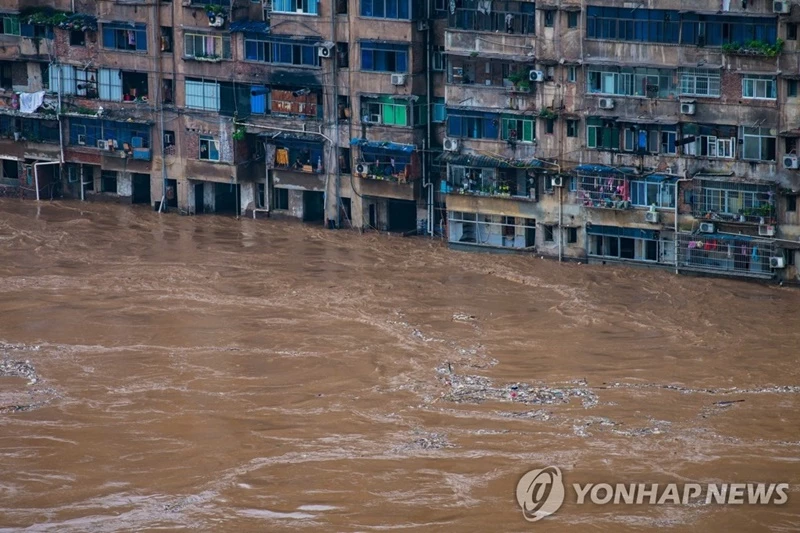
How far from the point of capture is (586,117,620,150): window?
5919 cm

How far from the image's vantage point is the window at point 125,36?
6694 centimetres

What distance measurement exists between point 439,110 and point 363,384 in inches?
645

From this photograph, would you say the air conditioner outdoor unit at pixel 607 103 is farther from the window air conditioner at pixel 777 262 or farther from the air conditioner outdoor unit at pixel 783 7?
the window air conditioner at pixel 777 262

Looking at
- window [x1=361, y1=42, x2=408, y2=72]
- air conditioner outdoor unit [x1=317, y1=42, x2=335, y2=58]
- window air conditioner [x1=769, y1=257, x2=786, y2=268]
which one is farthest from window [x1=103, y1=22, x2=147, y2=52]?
window air conditioner [x1=769, y1=257, x2=786, y2=268]

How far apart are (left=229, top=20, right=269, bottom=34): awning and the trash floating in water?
64.7 ft

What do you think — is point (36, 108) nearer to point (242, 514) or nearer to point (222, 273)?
point (222, 273)

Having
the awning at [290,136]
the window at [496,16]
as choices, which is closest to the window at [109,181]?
the awning at [290,136]

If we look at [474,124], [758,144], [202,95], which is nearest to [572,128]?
[474,124]

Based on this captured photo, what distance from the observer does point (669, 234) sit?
193 ft

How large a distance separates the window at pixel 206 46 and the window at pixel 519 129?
10.7m

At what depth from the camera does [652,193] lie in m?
58.8

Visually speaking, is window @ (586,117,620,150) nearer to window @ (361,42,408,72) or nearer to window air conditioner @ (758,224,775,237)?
window air conditioner @ (758,224,775,237)

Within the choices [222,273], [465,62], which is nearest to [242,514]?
[222,273]

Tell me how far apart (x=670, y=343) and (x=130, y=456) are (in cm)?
1586
